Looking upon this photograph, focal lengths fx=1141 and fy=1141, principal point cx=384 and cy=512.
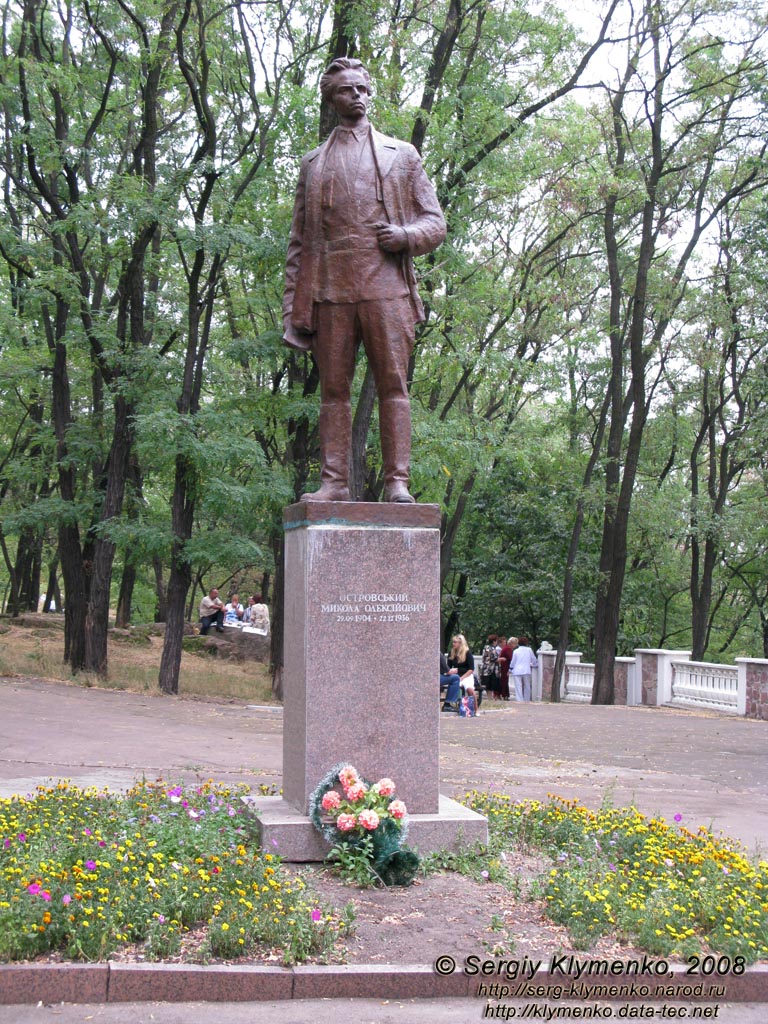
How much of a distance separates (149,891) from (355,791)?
1.51m

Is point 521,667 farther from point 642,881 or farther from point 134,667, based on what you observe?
point 642,881

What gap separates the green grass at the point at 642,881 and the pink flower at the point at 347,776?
3.31 feet

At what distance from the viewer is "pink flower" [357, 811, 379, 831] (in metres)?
6.52

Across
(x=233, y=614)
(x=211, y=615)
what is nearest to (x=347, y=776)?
(x=211, y=615)

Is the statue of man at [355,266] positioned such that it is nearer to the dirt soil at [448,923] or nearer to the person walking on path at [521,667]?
the dirt soil at [448,923]

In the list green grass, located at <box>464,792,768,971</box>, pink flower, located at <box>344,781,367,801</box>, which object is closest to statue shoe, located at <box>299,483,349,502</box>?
pink flower, located at <box>344,781,367,801</box>

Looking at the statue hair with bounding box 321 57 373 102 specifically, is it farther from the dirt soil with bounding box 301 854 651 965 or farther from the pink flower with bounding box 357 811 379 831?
the dirt soil with bounding box 301 854 651 965

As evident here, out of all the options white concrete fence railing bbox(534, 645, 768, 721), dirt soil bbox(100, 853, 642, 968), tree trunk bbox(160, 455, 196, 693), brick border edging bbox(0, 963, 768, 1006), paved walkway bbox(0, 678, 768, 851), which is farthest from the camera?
white concrete fence railing bbox(534, 645, 768, 721)

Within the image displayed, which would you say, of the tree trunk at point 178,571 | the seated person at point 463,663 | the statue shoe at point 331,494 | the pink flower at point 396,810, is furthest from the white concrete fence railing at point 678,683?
the pink flower at point 396,810

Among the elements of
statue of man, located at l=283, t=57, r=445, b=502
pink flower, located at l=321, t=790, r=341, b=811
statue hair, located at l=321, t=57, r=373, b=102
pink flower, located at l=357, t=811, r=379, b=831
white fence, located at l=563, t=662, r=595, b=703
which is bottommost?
white fence, located at l=563, t=662, r=595, b=703

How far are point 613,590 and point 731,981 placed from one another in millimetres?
20341

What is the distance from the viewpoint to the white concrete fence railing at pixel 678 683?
2205cm

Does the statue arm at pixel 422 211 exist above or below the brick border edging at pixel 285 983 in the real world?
above

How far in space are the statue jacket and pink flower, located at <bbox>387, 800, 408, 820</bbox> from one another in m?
3.19
